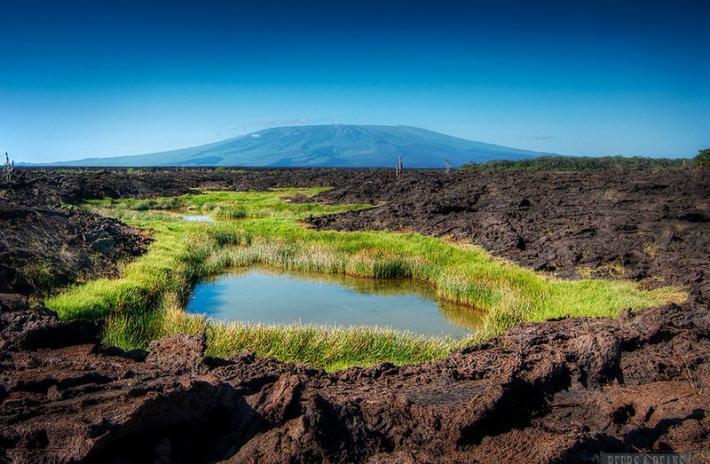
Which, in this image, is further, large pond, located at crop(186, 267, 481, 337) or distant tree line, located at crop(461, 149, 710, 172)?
distant tree line, located at crop(461, 149, 710, 172)

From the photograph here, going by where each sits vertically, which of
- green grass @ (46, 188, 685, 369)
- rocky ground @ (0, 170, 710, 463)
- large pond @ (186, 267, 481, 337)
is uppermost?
rocky ground @ (0, 170, 710, 463)

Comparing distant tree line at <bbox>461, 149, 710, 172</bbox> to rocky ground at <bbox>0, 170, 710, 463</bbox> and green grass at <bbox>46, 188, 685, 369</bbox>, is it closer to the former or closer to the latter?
green grass at <bbox>46, 188, 685, 369</bbox>

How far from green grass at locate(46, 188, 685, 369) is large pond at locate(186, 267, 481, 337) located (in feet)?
2.07

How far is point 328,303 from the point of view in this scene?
1816 centimetres

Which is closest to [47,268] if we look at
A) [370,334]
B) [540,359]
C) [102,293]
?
[102,293]

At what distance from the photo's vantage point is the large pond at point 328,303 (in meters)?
16.0

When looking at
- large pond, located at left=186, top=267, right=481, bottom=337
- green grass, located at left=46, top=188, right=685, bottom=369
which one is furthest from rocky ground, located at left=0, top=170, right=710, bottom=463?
large pond, located at left=186, top=267, right=481, bottom=337

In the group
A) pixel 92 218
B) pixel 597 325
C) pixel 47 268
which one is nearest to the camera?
pixel 597 325

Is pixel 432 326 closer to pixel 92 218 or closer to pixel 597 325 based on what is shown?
pixel 597 325

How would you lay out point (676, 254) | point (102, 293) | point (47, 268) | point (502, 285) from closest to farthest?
→ 1. point (102, 293)
2. point (47, 268)
3. point (502, 285)
4. point (676, 254)

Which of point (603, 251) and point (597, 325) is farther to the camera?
point (603, 251)

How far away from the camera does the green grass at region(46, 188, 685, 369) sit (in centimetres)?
1179

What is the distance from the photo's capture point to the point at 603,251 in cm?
1980

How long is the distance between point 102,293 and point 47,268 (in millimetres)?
2629
